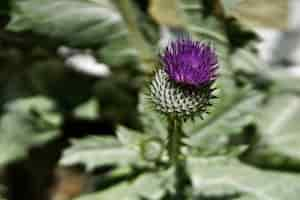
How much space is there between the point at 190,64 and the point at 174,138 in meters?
0.34

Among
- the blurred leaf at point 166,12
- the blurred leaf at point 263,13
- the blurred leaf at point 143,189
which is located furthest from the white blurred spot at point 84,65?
the blurred leaf at point 143,189

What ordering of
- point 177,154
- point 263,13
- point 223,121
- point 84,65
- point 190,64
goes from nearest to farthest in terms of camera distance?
point 190,64, point 177,154, point 223,121, point 263,13, point 84,65

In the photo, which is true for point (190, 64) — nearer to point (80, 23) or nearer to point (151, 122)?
point (151, 122)

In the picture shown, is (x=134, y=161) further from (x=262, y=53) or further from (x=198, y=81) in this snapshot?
(x=262, y=53)

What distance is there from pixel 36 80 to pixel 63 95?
0.15m

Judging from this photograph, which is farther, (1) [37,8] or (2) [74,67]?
(2) [74,67]

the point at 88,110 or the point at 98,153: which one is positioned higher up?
the point at 88,110

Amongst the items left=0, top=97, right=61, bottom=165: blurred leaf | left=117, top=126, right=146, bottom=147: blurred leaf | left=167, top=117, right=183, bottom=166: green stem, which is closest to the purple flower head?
left=167, top=117, right=183, bottom=166: green stem

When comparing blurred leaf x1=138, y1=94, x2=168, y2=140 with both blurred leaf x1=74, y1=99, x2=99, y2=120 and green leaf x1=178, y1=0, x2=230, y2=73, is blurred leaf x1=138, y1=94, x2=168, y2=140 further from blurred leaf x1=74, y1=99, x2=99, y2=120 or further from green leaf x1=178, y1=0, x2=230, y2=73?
blurred leaf x1=74, y1=99, x2=99, y2=120

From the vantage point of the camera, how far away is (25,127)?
3.32 meters

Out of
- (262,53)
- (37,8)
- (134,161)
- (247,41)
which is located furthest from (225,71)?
(262,53)

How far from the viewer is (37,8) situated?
9.82 ft

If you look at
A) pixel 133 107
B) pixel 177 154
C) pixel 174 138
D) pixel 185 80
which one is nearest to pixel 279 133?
pixel 133 107

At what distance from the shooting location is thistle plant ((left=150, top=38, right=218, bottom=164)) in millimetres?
2295
